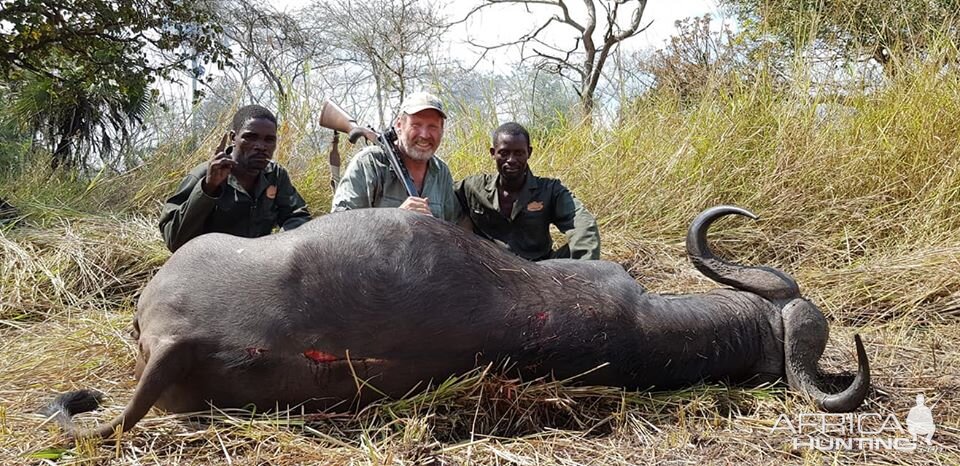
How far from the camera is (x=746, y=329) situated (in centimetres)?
272

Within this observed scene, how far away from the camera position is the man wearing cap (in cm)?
395

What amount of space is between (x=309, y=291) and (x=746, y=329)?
1.61 m

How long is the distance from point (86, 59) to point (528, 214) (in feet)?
21.0

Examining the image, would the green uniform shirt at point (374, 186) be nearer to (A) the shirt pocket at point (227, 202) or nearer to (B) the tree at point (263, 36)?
(A) the shirt pocket at point (227, 202)

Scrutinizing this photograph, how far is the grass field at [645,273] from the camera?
7.02ft

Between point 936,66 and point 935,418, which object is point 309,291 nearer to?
point 935,418

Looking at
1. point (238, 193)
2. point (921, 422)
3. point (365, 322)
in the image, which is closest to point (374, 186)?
point (238, 193)

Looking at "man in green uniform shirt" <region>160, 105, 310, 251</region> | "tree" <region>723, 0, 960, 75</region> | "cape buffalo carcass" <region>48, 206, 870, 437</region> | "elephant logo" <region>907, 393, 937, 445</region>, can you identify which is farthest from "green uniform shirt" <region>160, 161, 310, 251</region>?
"tree" <region>723, 0, 960, 75</region>

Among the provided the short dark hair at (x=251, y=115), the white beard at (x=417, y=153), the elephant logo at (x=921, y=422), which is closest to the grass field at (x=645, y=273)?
the elephant logo at (x=921, y=422)

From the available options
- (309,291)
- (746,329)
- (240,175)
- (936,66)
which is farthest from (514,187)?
(936,66)

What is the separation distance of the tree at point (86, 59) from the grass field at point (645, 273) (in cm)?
135

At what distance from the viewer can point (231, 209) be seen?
333 cm

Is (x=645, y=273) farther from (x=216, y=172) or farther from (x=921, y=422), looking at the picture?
(x=216, y=172)

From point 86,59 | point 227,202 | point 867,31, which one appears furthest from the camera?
point 86,59
